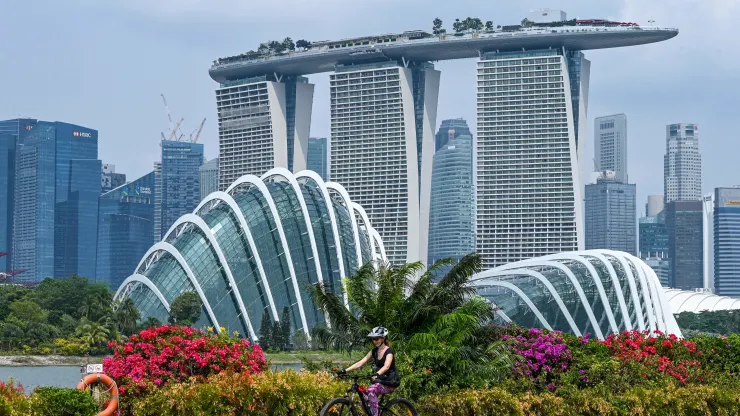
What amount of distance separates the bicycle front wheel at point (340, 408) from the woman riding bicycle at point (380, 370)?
483 mm

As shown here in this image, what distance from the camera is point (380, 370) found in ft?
75.6

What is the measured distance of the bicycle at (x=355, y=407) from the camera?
894 inches

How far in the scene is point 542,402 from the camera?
29.0m

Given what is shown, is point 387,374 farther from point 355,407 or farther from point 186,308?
point 186,308

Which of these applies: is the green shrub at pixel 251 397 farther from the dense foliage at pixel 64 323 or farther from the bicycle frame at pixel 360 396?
the dense foliage at pixel 64 323

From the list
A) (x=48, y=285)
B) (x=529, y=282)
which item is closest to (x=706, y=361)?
(x=529, y=282)

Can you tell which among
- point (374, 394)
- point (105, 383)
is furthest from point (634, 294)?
point (374, 394)

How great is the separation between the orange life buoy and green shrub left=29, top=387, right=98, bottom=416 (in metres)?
0.28

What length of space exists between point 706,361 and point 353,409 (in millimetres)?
19173

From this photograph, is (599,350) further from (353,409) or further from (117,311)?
(117,311)

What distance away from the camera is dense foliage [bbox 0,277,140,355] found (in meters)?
101

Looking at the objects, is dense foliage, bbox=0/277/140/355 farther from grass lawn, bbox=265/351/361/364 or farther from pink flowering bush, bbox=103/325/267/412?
pink flowering bush, bbox=103/325/267/412

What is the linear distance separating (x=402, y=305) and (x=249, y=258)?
75696 mm

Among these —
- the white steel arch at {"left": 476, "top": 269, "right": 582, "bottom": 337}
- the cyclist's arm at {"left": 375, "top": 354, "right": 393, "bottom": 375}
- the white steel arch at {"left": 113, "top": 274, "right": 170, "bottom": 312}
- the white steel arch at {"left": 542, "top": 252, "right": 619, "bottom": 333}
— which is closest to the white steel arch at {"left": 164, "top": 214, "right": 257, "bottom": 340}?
the white steel arch at {"left": 113, "top": 274, "right": 170, "bottom": 312}
